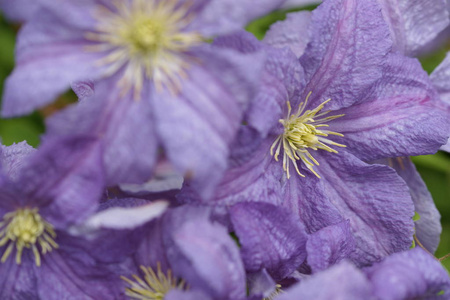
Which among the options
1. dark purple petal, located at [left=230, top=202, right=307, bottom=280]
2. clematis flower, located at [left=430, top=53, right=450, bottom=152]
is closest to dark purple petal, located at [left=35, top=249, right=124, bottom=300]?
dark purple petal, located at [left=230, top=202, right=307, bottom=280]

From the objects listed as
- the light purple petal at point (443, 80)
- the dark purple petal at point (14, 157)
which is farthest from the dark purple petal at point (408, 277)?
the dark purple petal at point (14, 157)

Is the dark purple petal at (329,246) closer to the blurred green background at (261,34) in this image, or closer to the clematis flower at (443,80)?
the clematis flower at (443,80)

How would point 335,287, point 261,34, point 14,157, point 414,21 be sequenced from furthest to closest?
point 261,34
point 414,21
point 14,157
point 335,287

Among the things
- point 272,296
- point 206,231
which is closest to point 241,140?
point 206,231

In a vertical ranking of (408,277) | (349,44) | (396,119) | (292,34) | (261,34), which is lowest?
(408,277)

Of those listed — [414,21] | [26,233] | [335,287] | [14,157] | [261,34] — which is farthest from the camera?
[261,34]

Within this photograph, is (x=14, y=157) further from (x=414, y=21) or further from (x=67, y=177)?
(x=414, y=21)

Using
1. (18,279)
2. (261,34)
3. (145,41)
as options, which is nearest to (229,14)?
(145,41)
